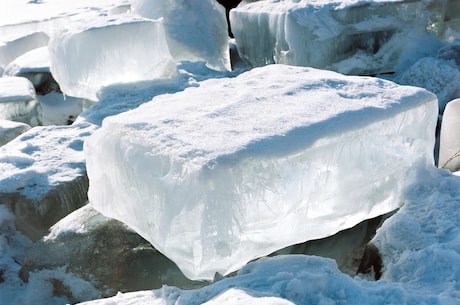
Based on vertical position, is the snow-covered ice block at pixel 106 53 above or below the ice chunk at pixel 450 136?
above

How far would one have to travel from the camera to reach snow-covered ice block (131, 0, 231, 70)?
4383 mm

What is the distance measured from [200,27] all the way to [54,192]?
2.35m

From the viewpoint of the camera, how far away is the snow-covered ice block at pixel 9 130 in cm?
319

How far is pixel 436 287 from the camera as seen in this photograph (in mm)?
1553

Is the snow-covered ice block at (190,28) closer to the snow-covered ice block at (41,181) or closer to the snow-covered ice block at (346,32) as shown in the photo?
the snow-covered ice block at (346,32)

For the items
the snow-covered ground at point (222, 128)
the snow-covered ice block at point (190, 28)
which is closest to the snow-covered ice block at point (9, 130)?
the snow-covered ground at point (222, 128)

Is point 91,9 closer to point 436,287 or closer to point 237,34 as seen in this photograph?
point 237,34

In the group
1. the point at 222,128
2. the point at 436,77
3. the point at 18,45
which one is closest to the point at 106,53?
the point at 222,128

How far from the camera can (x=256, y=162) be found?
1567 mm

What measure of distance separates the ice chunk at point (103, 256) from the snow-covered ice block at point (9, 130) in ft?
3.44

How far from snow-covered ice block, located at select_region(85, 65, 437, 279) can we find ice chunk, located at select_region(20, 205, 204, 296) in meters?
0.20

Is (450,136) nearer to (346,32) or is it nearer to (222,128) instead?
(222,128)

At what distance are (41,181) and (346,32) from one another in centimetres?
233

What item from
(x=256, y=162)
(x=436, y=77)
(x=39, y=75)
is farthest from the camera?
(x=39, y=75)
